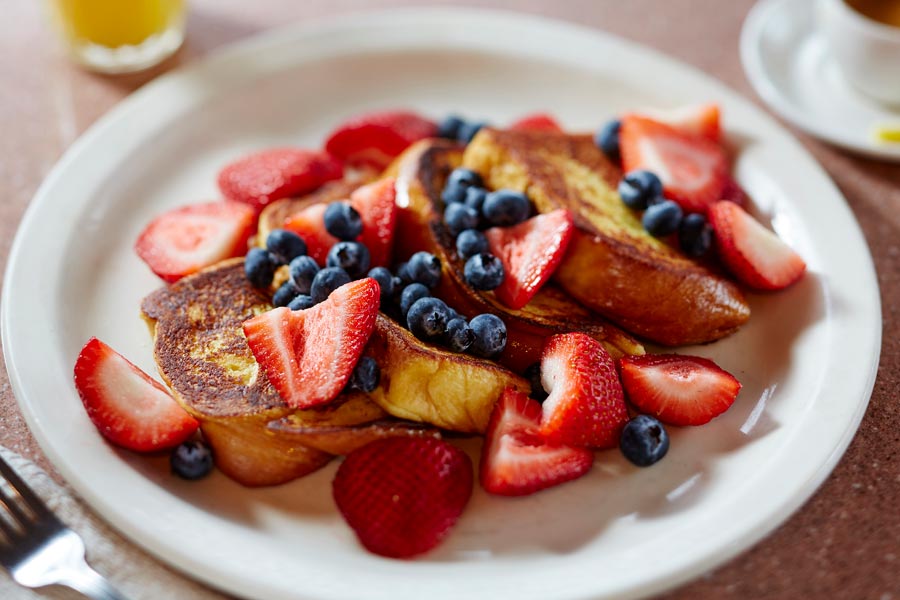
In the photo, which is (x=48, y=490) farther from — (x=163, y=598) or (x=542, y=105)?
(x=542, y=105)

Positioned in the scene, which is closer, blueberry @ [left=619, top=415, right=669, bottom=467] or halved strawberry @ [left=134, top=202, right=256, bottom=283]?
blueberry @ [left=619, top=415, right=669, bottom=467]

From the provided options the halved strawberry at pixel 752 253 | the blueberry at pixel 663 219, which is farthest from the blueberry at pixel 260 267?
the halved strawberry at pixel 752 253

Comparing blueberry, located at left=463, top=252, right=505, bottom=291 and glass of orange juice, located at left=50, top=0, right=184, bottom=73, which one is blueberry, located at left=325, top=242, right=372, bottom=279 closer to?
blueberry, located at left=463, top=252, right=505, bottom=291

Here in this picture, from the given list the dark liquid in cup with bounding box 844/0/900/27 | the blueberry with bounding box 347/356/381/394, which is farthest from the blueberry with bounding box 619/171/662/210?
the dark liquid in cup with bounding box 844/0/900/27

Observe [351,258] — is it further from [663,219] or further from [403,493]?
[663,219]

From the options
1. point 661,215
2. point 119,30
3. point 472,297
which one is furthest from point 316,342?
point 119,30

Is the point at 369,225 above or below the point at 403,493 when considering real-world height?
above
